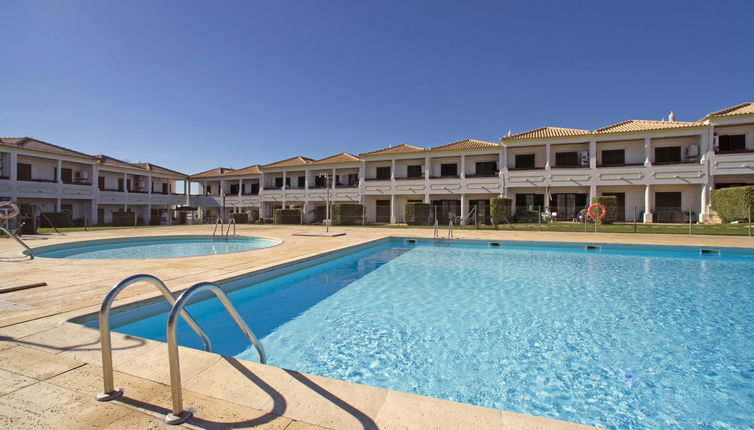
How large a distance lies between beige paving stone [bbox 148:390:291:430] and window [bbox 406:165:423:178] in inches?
1091

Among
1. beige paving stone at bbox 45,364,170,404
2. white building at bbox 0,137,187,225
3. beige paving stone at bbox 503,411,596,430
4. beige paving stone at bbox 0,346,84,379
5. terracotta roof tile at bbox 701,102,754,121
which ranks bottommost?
beige paving stone at bbox 0,346,84,379

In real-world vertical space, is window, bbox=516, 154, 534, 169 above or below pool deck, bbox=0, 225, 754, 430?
above

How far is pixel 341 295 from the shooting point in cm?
616

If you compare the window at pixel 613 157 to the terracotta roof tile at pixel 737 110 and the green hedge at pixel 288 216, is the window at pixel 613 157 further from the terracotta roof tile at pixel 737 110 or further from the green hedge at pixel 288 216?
the green hedge at pixel 288 216

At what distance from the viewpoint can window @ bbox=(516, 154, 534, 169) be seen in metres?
25.3

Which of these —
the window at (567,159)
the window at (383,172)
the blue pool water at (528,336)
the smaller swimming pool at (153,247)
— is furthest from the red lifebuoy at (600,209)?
the smaller swimming pool at (153,247)

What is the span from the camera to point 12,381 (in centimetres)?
213

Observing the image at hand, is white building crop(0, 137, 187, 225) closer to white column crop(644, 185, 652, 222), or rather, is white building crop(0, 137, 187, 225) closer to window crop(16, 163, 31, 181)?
window crop(16, 163, 31, 181)

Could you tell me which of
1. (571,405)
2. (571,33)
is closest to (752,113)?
(571,33)

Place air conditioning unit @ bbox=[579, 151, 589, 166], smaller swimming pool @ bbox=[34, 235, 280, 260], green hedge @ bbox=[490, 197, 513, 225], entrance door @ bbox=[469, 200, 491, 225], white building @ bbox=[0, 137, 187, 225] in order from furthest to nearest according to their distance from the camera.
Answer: white building @ bbox=[0, 137, 187, 225] < entrance door @ bbox=[469, 200, 491, 225] < air conditioning unit @ bbox=[579, 151, 589, 166] < green hedge @ bbox=[490, 197, 513, 225] < smaller swimming pool @ bbox=[34, 235, 280, 260]

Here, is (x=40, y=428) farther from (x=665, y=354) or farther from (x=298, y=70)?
(x=298, y=70)

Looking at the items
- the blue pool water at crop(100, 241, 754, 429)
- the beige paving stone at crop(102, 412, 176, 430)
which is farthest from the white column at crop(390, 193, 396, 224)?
the beige paving stone at crop(102, 412, 176, 430)

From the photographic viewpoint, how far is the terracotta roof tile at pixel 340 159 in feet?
102

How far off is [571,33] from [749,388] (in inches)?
675
